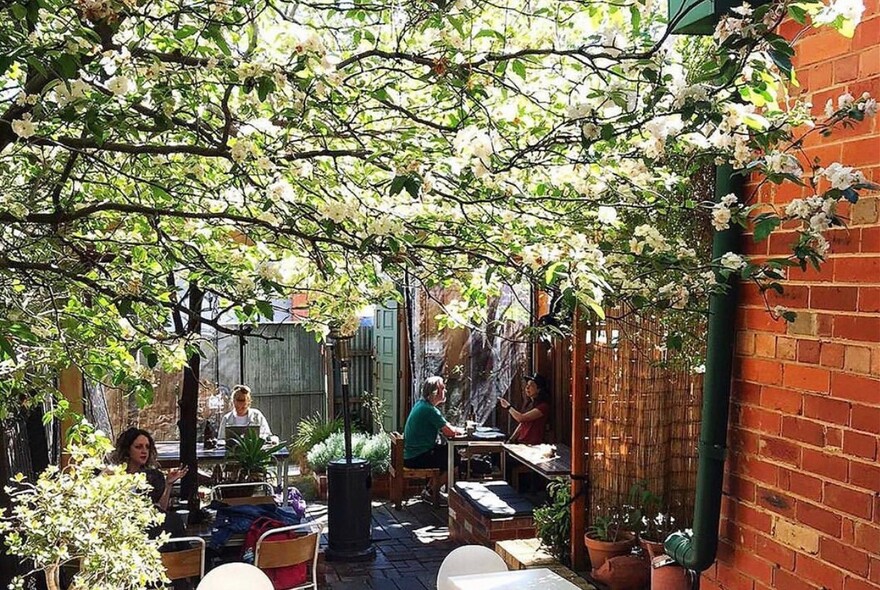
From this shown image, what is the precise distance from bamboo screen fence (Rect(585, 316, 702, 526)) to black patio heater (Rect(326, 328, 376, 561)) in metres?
2.95

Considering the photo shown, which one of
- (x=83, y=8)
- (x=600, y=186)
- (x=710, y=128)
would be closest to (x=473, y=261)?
(x=600, y=186)

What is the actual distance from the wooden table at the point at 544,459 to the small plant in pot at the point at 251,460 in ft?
7.29

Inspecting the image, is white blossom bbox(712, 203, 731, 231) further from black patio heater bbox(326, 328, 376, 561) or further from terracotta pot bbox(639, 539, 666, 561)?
black patio heater bbox(326, 328, 376, 561)

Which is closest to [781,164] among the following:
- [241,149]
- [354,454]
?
[241,149]

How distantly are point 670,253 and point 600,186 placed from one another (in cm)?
36

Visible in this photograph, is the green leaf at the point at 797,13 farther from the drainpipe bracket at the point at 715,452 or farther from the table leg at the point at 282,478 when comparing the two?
the table leg at the point at 282,478

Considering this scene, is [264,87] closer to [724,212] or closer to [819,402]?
[724,212]

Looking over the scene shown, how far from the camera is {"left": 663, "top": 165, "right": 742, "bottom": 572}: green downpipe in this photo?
234 centimetres

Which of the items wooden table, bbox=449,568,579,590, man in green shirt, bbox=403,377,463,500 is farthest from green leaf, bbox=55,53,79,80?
man in green shirt, bbox=403,377,463,500

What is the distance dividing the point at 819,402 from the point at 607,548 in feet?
10.6

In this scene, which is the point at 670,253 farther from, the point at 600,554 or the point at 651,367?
the point at 600,554

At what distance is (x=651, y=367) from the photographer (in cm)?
505

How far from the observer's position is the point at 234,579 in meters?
4.45

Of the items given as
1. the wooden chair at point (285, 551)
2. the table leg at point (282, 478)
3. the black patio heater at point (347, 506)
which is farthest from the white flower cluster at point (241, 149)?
the table leg at point (282, 478)
